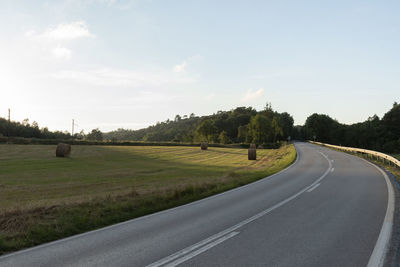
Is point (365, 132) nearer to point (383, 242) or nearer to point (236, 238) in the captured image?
point (383, 242)

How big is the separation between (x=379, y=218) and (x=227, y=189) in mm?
6484

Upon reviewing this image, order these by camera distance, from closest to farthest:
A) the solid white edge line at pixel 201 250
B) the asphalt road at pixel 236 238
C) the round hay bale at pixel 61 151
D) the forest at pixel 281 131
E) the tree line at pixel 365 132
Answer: the solid white edge line at pixel 201 250
the asphalt road at pixel 236 238
the round hay bale at pixel 61 151
the forest at pixel 281 131
the tree line at pixel 365 132

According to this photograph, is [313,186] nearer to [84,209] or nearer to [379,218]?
[379,218]

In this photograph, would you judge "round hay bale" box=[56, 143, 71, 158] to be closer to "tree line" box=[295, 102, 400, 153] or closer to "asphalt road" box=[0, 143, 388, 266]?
"asphalt road" box=[0, 143, 388, 266]

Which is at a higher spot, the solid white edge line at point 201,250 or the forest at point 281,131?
the forest at point 281,131

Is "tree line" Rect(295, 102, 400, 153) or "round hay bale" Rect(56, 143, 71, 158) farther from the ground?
"tree line" Rect(295, 102, 400, 153)

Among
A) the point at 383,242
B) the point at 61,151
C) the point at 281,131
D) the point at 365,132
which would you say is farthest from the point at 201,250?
the point at 365,132

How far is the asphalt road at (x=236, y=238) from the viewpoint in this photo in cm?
491

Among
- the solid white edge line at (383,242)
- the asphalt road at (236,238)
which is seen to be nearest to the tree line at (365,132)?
the solid white edge line at (383,242)

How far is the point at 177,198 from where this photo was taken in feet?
36.3

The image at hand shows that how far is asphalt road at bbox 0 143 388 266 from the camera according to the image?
16.1 feet

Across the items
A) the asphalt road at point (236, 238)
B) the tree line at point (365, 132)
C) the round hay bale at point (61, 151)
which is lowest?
the asphalt road at point (236, 238)

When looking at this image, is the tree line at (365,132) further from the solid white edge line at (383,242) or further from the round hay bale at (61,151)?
the solid white edge line at (383,242)

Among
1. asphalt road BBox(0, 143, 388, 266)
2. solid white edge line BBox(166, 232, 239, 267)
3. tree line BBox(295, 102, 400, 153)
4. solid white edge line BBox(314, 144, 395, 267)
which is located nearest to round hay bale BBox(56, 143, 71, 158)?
asphalt road BBox(0, 143, 388, 266)
